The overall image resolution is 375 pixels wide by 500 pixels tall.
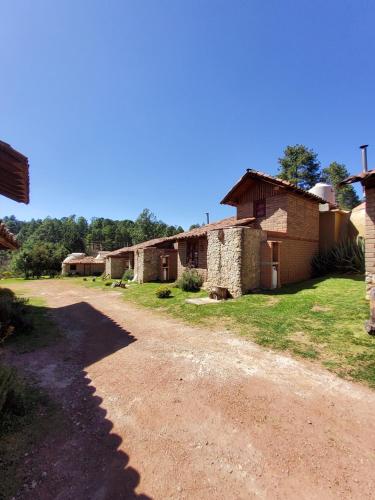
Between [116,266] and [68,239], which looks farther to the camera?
[68,239]

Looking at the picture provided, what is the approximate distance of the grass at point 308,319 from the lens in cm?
546

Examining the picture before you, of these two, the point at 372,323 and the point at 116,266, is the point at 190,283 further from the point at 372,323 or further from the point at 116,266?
A: the point at 116,266

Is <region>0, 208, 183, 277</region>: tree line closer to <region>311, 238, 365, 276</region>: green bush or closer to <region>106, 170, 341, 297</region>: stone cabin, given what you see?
<region>106, 170, 341, 297</region>: stone cabin

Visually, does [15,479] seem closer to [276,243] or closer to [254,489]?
[254,489]

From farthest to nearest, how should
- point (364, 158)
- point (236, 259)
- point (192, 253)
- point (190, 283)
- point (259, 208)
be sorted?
point (192, 253), point (259, 208), point (190, 283), point (236, 259), point (364, 158)

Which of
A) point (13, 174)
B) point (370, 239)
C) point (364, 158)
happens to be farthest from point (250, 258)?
point (13, 174)

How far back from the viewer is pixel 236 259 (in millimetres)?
11812

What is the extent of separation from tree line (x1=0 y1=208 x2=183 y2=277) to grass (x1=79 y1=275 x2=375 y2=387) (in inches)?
1285

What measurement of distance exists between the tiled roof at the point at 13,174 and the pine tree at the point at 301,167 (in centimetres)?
3183

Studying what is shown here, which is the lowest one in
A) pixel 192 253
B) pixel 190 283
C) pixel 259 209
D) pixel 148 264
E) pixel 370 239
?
pixel 190 283

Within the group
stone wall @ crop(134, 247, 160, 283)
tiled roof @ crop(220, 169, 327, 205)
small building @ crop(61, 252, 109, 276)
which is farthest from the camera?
small building @ crop(61, 252, 109, 276)

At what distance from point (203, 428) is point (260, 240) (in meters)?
10.4

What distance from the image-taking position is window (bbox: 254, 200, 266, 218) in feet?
49.2

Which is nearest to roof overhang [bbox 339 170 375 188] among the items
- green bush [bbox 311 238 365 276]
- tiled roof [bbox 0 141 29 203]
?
green bush [bbox 311 238 365 276]
